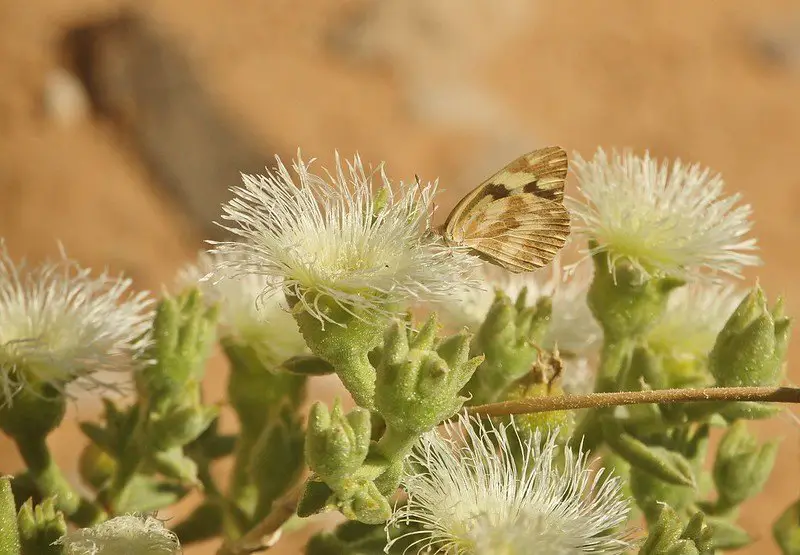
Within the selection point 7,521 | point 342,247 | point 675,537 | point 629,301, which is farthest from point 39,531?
point 629,301

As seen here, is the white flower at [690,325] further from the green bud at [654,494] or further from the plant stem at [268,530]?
the plant stem at [268,530]

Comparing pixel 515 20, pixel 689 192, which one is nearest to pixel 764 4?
pixel 515 20

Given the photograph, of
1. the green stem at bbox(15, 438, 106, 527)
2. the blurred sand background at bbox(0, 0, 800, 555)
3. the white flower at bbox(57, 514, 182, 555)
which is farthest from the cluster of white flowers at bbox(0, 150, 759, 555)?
the blurred sand background at bbox(0, 0, 800, 555)

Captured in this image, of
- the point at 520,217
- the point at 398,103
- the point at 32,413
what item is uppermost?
the point at 398,103

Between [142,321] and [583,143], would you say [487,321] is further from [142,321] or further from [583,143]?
[583,143]

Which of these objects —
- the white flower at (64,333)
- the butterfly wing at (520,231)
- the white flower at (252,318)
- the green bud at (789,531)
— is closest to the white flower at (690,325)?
the green bud at (789,531)

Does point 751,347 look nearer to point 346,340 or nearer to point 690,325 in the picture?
point 690,325
